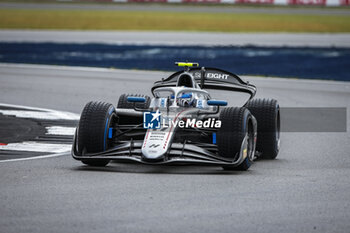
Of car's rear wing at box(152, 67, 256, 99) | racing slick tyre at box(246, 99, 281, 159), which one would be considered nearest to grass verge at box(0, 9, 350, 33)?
car's rear wing at box(152, 67, 256, 99)

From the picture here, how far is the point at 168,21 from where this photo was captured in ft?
143

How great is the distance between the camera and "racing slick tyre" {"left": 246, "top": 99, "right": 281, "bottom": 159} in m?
10.8

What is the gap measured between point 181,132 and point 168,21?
34027mm

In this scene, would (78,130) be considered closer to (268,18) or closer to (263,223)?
(263,223)

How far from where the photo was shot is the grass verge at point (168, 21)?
132 ft

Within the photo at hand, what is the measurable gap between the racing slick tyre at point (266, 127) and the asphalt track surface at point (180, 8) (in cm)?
3928

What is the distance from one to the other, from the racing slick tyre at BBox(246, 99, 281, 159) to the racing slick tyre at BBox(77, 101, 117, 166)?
2254mm

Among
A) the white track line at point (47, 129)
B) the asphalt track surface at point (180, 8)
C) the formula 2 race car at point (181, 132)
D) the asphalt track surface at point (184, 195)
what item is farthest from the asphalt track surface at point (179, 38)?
the formula 2 race car at point (181, 132)

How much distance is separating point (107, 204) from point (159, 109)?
9.58 ft

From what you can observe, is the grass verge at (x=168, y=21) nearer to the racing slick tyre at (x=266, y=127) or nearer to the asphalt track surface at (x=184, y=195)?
the asphalt track surface at (x=184, y=195)

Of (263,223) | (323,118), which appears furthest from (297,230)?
(323,118)

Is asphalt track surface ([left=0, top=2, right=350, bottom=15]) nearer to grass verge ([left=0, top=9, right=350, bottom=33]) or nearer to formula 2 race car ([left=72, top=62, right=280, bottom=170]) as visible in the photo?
grass verge ([left=0, top=9, right=350, bottom=33])

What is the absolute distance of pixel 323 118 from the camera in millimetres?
15602

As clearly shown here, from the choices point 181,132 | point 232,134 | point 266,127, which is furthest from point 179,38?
point 232,134
